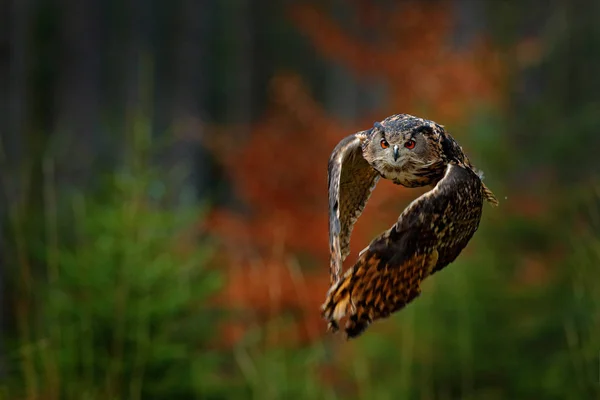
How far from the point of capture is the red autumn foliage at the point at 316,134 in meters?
6.86

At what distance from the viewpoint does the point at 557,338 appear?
13.0 ft

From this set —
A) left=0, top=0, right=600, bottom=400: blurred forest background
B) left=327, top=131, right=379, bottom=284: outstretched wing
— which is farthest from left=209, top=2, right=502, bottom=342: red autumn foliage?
left=327, top=131, right=379, bottom=284: outstretched wing

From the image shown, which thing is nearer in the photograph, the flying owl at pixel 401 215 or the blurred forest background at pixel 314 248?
the flying owl at pixel 401 215

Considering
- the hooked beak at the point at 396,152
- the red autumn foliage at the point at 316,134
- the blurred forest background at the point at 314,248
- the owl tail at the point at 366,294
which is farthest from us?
the red autumn foliage at the point at 316,134

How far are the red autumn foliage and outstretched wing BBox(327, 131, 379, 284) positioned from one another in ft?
16.1

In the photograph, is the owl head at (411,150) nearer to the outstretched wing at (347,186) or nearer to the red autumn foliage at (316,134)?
the outstretched wing at (347,186)

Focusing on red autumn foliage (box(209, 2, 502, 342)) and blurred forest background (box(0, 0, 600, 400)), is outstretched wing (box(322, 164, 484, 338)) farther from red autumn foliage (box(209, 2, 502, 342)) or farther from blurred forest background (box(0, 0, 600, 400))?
red autumn foliage (box(209, 2, 502, 342))

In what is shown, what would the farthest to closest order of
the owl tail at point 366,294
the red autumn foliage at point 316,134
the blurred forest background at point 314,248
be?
the red autumn foliage at point 316,134, the blurred forest background at point 314,248, the owl tail at point 366,294

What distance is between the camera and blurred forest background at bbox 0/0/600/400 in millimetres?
2627

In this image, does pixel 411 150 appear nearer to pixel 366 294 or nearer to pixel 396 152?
pixel 396 152

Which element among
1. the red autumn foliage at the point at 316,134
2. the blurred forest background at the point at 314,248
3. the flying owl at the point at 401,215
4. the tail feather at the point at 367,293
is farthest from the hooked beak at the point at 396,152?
the red autumn foliage at the point at 316,134

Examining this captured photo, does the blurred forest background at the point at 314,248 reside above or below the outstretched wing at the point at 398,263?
below

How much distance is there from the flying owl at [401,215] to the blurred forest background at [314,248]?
49cm

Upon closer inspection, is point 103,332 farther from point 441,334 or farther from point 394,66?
point 394,66
